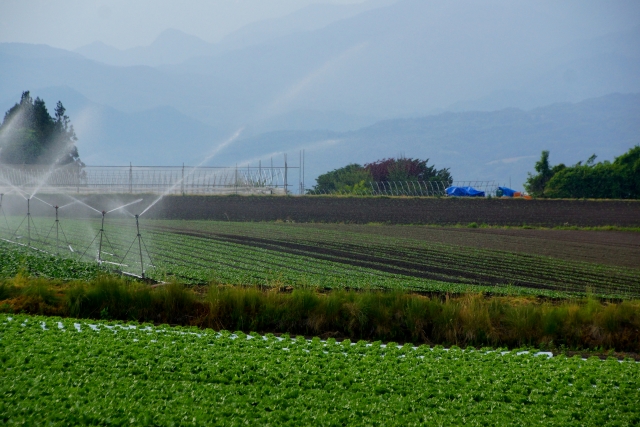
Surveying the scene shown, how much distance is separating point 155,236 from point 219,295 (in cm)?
1542

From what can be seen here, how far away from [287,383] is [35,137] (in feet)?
209

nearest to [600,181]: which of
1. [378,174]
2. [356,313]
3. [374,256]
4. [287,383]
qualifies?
[378,174]

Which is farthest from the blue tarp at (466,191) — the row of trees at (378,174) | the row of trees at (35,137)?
the row of trees at (35,137)

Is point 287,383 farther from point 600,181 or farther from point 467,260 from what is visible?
point 600,181

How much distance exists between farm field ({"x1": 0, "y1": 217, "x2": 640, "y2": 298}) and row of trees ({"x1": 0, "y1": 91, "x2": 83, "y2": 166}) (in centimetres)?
2753

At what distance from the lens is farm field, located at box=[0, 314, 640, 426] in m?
8.00

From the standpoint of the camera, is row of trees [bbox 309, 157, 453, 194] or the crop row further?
row of trees [bbox 309, 157, 453, 194]

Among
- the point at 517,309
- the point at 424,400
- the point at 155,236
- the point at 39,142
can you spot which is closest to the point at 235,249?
the point at 155,236

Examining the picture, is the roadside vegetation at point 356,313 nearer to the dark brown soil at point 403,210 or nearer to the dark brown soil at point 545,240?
the dark brown soil at point 545,240

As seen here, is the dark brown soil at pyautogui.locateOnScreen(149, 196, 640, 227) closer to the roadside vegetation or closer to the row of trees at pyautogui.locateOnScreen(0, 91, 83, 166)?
the row of trees at pyautogui.locateOnScreen(0, 91, 83, 166)

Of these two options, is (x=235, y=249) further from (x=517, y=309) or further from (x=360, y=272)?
(x=517, y=309)

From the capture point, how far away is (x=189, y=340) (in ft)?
37.0

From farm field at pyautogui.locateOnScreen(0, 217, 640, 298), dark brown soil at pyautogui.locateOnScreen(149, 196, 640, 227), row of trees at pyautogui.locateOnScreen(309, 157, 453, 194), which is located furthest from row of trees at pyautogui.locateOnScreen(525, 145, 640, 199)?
farm field at pyautogui.locateOnScreen(0, 217, 640, 298)

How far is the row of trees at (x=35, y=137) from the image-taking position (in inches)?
2458
